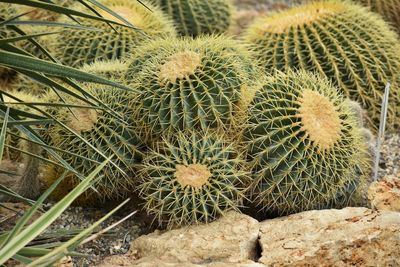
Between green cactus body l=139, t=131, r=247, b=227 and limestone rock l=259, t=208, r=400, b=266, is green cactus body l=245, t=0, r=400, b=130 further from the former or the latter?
limestone rock l=259, t=208, r=400, b=266

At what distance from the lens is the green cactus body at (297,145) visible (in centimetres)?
400

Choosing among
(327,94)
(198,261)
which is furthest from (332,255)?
(327,94)

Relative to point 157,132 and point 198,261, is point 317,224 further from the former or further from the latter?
point 157,132

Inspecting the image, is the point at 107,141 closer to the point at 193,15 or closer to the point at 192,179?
the point at 192,179

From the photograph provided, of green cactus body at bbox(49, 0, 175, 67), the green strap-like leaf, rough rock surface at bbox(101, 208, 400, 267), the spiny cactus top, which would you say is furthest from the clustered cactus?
the spiny cactus top

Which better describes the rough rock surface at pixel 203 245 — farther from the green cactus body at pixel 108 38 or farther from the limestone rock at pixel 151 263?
the green cactus body at pixel 108 38

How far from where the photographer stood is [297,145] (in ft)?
13.1

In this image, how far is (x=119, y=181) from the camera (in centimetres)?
421

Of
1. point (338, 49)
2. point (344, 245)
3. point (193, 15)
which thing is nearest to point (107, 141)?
point (344, 245)

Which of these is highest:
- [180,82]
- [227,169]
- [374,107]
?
[180,82]

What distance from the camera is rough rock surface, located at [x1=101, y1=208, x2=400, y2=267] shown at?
3.56 meters

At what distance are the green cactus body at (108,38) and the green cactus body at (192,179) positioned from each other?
1387 mm

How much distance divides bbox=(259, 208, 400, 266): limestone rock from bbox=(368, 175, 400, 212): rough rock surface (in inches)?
10.4

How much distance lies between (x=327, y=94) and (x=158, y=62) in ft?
2.79
